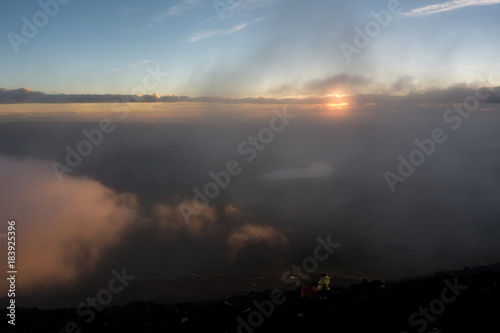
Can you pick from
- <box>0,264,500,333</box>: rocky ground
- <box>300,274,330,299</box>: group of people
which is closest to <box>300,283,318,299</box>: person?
<box>300,274,330,299</box>: group of people

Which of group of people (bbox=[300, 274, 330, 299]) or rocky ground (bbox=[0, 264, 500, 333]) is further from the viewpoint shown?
group of people (bbox=[300, 274, 330, 299])

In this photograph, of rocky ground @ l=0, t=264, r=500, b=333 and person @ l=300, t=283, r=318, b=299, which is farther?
person @ l=300, t=283, r=318, b=299

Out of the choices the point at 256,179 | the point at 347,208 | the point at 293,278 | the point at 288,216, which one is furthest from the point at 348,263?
the point at 256,179

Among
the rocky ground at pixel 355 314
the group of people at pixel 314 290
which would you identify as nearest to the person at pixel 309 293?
the group of people at pixel 314 290

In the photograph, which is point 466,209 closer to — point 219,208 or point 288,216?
point 288,216

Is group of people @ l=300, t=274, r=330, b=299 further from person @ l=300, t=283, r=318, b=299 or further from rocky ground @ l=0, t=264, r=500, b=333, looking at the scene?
rocky ground @ l=0, t=264, r=500, b=333

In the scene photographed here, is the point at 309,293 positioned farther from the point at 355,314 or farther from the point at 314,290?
the point at 355,314

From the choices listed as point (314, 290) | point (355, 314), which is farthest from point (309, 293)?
point (355, 314)

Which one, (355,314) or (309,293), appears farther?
(309,293)
